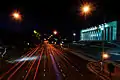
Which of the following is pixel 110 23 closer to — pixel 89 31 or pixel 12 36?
pixel 89 31

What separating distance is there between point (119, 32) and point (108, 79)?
236ft

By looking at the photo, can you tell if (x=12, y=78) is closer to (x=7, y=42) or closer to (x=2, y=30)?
(x=2, y=30)

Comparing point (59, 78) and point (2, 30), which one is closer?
point (59, 78)

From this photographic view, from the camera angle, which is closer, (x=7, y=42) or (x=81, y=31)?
(x=7, y=42)

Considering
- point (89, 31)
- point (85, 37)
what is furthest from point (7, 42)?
A: point (85, 37)

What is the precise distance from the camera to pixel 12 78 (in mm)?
16906

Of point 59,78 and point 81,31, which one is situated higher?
point 81,31

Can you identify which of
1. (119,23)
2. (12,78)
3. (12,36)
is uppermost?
(119,23)

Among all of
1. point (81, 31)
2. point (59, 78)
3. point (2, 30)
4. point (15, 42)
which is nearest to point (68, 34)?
point (81, 31)

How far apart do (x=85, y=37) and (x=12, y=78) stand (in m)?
138

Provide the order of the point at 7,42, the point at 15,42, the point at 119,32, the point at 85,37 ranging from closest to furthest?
the point at 7,42, the point at 15,42, the point at 119,32, the point at 85,37

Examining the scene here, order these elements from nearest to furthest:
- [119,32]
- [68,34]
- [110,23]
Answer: [119,32] < [110,23] < [68,34]

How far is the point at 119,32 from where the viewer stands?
273 ft

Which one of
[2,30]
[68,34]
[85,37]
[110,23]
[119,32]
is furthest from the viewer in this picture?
[68,34]
